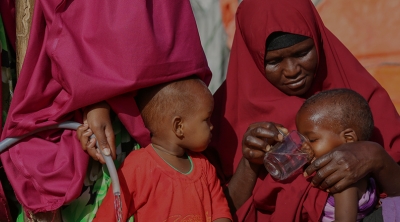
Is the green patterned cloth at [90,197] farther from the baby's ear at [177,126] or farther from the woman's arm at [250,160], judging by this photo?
the woman's arm at [250,160]

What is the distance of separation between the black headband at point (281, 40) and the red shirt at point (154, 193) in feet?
2.72

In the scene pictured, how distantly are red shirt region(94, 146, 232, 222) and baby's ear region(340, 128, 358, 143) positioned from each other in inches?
28.3

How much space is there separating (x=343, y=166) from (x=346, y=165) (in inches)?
0.6

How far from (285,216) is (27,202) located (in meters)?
1.22

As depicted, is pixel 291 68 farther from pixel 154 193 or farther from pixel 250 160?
pixel 154 193

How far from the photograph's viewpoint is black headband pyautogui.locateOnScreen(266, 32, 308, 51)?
11.1ft

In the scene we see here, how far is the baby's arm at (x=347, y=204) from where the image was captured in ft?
9.59

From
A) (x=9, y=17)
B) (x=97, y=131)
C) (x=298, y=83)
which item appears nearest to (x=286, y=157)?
(x=298, y=83)

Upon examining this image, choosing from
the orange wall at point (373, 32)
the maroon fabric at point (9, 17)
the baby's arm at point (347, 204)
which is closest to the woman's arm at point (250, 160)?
→ the baby's arm at point (347, 204)

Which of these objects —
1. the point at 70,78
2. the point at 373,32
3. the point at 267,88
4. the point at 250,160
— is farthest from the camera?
the point at 373,32

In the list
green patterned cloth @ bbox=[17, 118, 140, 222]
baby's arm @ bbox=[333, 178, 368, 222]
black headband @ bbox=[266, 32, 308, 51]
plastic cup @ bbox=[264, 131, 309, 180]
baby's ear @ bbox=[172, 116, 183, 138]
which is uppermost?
black headband @ bbox=[266, 32, 308, 51]

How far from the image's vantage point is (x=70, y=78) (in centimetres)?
295

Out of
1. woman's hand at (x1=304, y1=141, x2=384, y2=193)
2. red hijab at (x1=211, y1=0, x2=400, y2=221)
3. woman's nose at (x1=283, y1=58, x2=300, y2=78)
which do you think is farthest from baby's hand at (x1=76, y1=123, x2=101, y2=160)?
woman's nose at (x1=283, y1=58, x2=300, y2=78)

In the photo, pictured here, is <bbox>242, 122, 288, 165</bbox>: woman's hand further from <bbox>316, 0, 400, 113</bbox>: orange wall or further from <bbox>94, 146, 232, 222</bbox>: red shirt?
<bbox>316, 0, 400, 113</bbox>: orange wall
